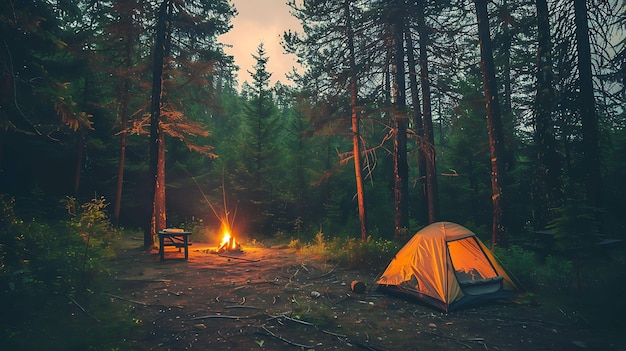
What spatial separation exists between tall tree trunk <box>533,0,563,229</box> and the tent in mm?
4434

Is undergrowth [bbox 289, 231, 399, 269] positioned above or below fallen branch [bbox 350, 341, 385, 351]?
above

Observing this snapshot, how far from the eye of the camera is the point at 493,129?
439 inches

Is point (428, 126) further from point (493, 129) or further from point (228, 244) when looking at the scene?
point (228, 244)

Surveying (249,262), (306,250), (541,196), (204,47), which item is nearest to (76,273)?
(249,262)

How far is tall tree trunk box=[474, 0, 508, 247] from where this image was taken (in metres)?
11.0

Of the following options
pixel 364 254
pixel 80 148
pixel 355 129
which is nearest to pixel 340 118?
pixel 355 129

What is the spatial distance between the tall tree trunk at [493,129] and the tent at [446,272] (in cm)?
293

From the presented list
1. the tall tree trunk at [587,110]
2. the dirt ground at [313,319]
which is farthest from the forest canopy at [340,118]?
the dirt ground at [313,319]

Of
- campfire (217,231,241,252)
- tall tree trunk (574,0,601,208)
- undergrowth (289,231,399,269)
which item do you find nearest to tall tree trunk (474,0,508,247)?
Answer: tall tree trunk (574,0,601,208)

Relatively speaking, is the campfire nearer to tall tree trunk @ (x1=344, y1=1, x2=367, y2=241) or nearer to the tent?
tall tree trunk @ (x1=344, y1=1, x2=367, y2=241)

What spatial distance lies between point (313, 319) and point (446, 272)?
315 centimetres

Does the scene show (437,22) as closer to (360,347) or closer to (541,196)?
(541,196)

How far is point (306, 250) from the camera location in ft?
51.5

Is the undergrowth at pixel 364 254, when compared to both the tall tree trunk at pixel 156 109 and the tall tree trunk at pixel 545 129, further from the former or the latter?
the tall tree trunk at pixel 156 109
